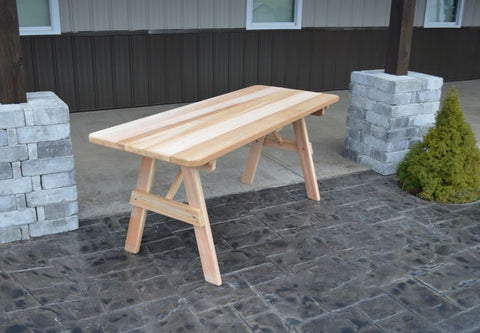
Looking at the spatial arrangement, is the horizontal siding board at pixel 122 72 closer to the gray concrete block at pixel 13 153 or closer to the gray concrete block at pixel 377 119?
the gray concrete block at pixel 377 119

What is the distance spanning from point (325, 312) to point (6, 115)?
87.2 inches

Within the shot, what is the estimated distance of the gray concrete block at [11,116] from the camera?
3.17 meters

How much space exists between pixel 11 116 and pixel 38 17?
3602 mm

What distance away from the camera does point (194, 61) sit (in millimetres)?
7320

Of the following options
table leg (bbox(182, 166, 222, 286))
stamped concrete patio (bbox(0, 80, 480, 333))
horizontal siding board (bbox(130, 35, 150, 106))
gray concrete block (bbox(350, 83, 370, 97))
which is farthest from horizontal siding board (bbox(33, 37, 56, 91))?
table leg (bbox(182, 166, 222, 286))

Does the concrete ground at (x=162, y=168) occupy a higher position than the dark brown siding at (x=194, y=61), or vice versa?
the dark brown siding at (x=194, y=61)

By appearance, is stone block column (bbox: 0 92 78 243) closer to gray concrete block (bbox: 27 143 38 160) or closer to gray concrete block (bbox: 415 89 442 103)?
gray concrete block (bbox: 27 143 38 160)

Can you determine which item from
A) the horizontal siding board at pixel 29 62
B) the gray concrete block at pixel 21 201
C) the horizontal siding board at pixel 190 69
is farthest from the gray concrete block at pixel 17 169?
the horizontal siding board at pixel 190 69

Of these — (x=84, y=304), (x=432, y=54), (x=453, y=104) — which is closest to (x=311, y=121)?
(x=453, y=104)

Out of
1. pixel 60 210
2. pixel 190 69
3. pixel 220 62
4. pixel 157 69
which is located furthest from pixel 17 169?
pixel 220 62

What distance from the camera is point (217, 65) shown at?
295 inches

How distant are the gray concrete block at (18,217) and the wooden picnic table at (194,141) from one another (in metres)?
0.68

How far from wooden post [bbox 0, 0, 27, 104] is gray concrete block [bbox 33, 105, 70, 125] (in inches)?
6.5

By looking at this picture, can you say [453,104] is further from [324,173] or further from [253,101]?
[253,101]
